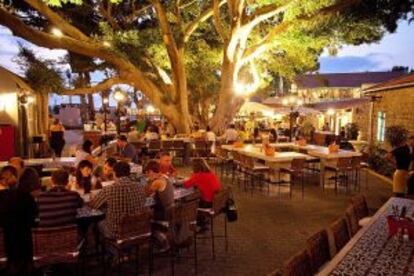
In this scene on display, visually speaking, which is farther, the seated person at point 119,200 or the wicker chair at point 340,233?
the seated person at point 119,200

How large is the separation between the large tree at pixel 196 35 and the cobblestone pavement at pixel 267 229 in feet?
21.1

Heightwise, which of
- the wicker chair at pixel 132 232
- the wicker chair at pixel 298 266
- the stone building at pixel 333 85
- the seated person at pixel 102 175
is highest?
the stone building at pixel 333 85

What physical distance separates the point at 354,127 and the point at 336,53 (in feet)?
18.6

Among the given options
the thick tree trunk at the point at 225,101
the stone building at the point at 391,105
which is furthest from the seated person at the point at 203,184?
the thick tree trunk at the point at 225,101

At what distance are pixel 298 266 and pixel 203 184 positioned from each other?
3.50 meters

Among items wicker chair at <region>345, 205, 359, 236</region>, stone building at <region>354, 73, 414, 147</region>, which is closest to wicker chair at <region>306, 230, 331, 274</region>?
wicker chair at <region>345, 205, 359, 236</region>

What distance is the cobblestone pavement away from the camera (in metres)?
5.83

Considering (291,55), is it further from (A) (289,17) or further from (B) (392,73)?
(B) (392,73)

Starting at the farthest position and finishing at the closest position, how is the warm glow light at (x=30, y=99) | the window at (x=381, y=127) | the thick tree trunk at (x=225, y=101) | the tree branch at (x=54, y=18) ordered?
the window at (x=381, y=127) → the thick tree trunk at (x=225, y=101) → the warm glow light at (x=30, y=99) → the tree branch at (x=54, y=18)

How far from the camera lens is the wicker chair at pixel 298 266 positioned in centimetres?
303

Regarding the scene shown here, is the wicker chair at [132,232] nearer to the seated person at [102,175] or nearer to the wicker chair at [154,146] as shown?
the seated person at [102,175]

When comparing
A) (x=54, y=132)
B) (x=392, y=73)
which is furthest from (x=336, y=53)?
(x=392, y=73)

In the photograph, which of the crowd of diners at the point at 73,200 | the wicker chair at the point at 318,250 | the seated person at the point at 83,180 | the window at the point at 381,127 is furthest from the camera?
the window at the point at 381,127

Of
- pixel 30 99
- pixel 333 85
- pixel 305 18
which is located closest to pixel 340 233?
pixel 305 18
